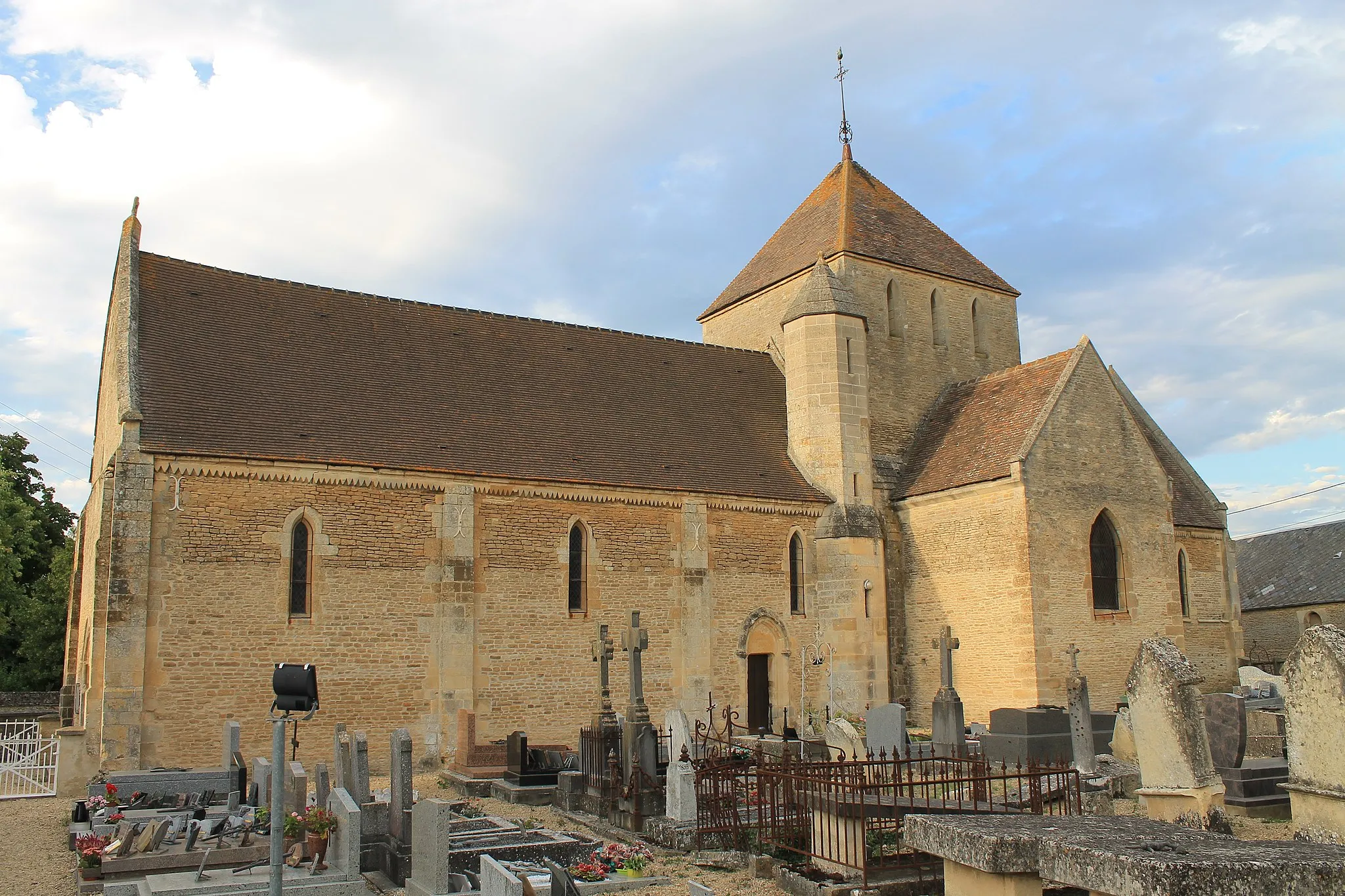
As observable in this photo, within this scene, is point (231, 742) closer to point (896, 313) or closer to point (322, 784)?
point (322, 784)

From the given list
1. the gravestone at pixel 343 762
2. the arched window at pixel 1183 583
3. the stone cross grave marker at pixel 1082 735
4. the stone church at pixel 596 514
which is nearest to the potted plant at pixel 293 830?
the gravestone at pixel 343 762

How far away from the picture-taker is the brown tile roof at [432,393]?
18.7 meters

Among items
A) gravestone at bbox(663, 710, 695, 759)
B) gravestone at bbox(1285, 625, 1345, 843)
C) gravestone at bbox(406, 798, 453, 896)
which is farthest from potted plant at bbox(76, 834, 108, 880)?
gravestone at bbox(1285, 625, 1345, 843)

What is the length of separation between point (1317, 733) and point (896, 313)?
66.3 feet

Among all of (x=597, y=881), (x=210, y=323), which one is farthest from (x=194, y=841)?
(x=210, y=323)

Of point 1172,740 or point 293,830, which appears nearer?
point 1172,740

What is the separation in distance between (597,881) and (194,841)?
179 inches

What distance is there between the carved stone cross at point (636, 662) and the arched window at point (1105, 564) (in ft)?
39.4

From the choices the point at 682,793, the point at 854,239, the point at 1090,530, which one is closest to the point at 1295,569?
the point at 1090,530

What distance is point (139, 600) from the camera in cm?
1642

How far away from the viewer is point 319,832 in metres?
10.4

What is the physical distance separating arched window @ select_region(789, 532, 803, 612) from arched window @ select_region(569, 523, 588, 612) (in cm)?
525

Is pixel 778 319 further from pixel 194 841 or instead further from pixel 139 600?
pixel 194 841

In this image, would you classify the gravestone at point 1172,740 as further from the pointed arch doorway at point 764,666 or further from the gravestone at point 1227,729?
the pointed arch doorway at point 764,666
